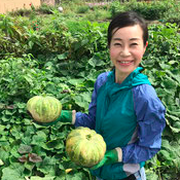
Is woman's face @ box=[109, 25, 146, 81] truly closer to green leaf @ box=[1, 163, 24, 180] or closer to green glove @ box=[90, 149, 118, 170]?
green glove @ box=[90, 149, 118, 170]

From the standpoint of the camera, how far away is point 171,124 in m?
3.07

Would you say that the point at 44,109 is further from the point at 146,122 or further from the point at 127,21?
the point at 127,21

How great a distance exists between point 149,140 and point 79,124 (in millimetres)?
648

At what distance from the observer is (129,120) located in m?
1.51

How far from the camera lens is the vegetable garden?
2357 millimetres

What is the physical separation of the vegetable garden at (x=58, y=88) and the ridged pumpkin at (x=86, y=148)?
2.89 feet

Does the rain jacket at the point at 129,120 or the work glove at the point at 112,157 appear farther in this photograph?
the work glove at the point at 112,157

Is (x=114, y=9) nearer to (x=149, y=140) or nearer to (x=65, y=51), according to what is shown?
(x=65, y=51)

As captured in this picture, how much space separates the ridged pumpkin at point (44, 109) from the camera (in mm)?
1615

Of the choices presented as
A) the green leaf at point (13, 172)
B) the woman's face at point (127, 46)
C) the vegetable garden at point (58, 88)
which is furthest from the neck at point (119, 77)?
the green leaf at point (13, 172)

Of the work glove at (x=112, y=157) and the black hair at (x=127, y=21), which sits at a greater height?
the black hair at (x=127, y=21)

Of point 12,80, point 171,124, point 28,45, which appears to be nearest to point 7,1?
point 28,45

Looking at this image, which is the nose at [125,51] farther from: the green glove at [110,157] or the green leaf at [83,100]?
the green leaf at [83,100]

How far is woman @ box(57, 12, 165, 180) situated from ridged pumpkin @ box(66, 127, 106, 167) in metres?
0.13
